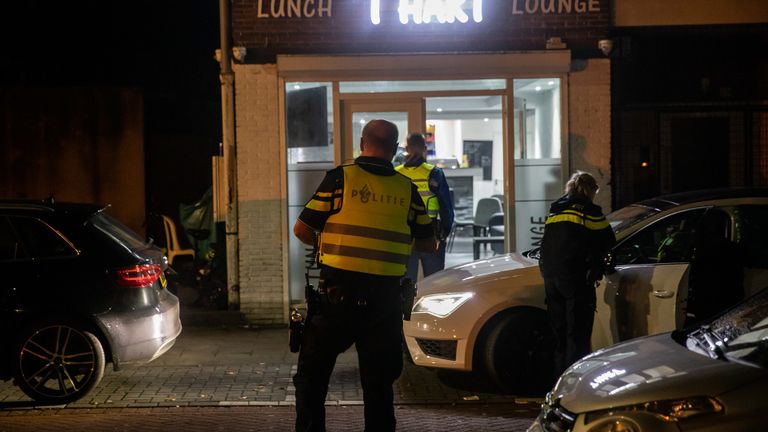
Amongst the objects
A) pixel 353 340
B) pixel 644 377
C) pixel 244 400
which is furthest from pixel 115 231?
pixel 644 377

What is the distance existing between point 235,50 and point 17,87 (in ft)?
11.7

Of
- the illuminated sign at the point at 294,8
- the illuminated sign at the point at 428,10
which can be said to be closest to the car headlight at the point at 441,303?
the illuminated sign at the point at 428,10

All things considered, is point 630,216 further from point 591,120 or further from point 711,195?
point 591,120

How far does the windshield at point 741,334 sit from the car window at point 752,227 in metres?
2.21

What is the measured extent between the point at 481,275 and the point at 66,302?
3230 mm

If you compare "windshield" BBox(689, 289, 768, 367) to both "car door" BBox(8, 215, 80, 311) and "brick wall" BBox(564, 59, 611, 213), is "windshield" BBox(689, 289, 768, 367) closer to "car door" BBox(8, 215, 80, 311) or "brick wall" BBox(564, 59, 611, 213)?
"car door" BBox(8, 215, 80, 311)

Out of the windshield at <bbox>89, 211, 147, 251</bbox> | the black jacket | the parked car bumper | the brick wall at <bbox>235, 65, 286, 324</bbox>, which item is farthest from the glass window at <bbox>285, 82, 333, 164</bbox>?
the black jacket

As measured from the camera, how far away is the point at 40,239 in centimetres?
755

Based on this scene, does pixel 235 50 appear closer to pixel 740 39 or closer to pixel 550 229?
pixel 550 229

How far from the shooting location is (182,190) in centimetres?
1388

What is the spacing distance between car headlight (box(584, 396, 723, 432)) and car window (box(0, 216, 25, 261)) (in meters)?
4.95

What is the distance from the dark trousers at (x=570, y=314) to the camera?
6.99 metres

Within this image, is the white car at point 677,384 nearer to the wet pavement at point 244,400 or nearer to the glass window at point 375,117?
the wet pavement at point 244,400

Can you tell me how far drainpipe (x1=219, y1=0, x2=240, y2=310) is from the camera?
1100 centimetres
